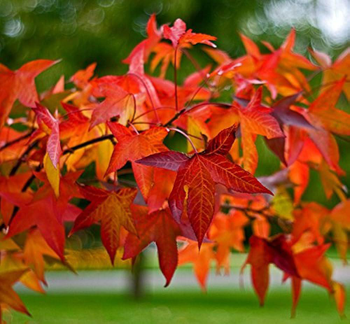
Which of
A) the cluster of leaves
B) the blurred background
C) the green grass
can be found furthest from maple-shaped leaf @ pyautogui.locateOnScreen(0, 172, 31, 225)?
the blurred background

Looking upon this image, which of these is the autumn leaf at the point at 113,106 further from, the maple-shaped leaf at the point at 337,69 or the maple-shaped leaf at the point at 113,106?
the maple-shaped leaf at the point at 337,69

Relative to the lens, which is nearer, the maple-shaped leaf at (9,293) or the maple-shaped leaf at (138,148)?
the maple-shaped leaf at (138,148)

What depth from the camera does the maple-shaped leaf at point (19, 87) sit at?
72 centimetres

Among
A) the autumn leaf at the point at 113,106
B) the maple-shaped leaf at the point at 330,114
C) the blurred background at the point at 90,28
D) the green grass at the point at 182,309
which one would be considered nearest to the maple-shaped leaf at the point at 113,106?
the autumn leaf at the point at 113,106

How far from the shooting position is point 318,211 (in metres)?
0.91

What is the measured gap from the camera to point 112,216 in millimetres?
587

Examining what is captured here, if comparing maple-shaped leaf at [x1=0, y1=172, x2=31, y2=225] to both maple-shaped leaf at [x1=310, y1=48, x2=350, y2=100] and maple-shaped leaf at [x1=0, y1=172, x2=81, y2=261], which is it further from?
maple-shaped leaf at [x1=310, y1=48, x2=350, y2=100]

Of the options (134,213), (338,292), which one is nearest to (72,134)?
(134,213)

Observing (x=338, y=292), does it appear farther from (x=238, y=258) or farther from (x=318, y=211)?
(x=238, y=258)

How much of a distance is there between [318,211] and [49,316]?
144 inches

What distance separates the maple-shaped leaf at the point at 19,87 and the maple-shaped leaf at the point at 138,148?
192mm

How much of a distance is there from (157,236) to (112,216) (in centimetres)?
7

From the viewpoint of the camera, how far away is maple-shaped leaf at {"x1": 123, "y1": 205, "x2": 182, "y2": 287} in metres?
0.62

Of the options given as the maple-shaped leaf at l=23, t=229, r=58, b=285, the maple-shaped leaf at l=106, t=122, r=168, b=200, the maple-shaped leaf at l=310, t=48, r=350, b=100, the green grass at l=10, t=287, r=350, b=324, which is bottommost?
the green grass at l=10, t=287, r=350, b=324
